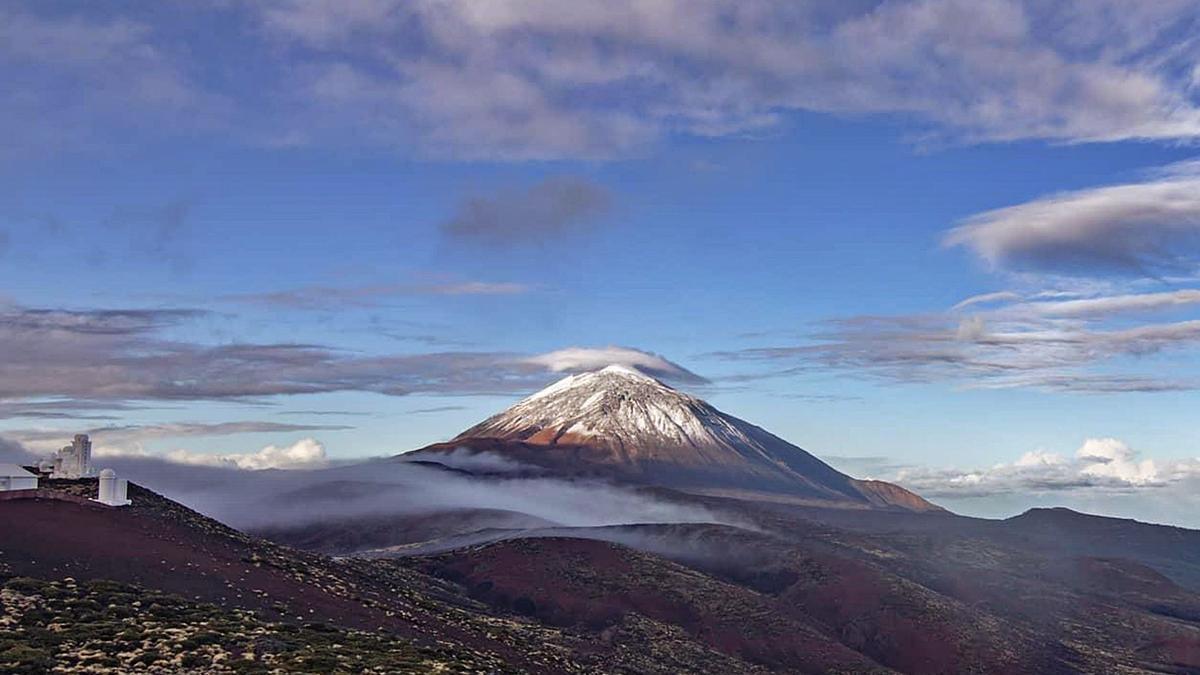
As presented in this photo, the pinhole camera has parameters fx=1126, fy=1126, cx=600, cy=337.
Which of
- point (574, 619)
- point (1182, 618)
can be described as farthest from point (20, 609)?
point (1182, 618)

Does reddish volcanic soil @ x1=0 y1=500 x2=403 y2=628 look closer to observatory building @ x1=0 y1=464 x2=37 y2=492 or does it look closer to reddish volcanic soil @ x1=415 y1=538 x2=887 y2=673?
observatory building @ x1=0 y1=464 x2=37 y2=492

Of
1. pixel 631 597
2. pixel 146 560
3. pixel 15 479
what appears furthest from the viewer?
pixel 631 597

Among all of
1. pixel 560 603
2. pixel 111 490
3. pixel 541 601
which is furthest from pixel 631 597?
pixel 111 490

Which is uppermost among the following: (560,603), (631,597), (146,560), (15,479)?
(15,479)

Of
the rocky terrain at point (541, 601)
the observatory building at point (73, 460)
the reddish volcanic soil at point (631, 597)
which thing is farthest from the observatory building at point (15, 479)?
the reddish volcanic soil at point (631, 597)

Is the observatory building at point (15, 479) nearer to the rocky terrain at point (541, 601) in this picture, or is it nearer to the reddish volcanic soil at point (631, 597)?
the rocky terrain at point (541, 601)

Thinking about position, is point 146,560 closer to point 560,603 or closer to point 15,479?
point 15,479

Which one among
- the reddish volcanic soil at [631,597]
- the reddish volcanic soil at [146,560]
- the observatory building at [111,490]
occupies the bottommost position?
the reddish volcanic soil at [631,597]

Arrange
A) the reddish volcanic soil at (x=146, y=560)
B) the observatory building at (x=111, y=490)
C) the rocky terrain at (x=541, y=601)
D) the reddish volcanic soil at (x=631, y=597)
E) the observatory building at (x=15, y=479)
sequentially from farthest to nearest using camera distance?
the reddish volcanic soil at (x=631, y=597) → the observatory building at (x=111, y=490) → the observatory building at (x=15, y=479) → the reddish volcanic soil at (x=146, y=560) → the rocky terrain at (x=541, y=601)

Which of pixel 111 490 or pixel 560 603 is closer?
pixel 111 490

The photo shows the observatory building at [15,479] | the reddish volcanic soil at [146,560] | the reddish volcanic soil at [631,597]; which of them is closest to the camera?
the reddish volcanic soil at [146,560]
